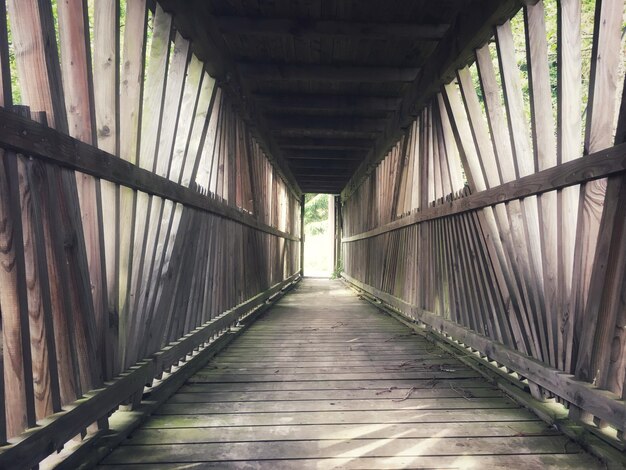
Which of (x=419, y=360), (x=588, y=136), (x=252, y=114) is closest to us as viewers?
(x=588, y=136)

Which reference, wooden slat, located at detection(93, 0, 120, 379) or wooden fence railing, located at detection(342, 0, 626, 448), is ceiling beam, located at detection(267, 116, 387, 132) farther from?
wooden slat, located at detection(93, 0, 120, 379)

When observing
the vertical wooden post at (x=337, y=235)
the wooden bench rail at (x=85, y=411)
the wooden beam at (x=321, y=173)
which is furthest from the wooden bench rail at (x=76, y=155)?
the vertical wooden post at (x=337, y=235)

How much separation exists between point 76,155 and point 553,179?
2.25 meters

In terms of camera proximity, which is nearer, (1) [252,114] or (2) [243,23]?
(2) [243,23]

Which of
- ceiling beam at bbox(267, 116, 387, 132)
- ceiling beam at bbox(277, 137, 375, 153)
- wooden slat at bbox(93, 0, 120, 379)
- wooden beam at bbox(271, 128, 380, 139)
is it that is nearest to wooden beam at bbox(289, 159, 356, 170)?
ceiling beam at bbox(277, 137, 375, 153)

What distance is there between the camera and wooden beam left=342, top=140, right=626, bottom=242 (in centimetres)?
184

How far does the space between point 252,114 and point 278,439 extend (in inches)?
180

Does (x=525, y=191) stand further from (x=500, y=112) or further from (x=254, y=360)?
(x=254, y=360)

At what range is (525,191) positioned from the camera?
8.27 feet

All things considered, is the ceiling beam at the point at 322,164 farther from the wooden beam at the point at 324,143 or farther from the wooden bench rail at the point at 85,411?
the wooden bench rail at the point at 85,411

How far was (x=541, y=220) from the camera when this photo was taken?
2.43m

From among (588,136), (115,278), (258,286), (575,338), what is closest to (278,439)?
(115,278)

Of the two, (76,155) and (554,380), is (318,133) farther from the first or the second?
(76,155)

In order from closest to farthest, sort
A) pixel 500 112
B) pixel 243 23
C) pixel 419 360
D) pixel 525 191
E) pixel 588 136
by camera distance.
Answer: pixel 588 136 → pixel 525 191 → pixel 500 112 → pixel 419 360 → pixel 243 23
